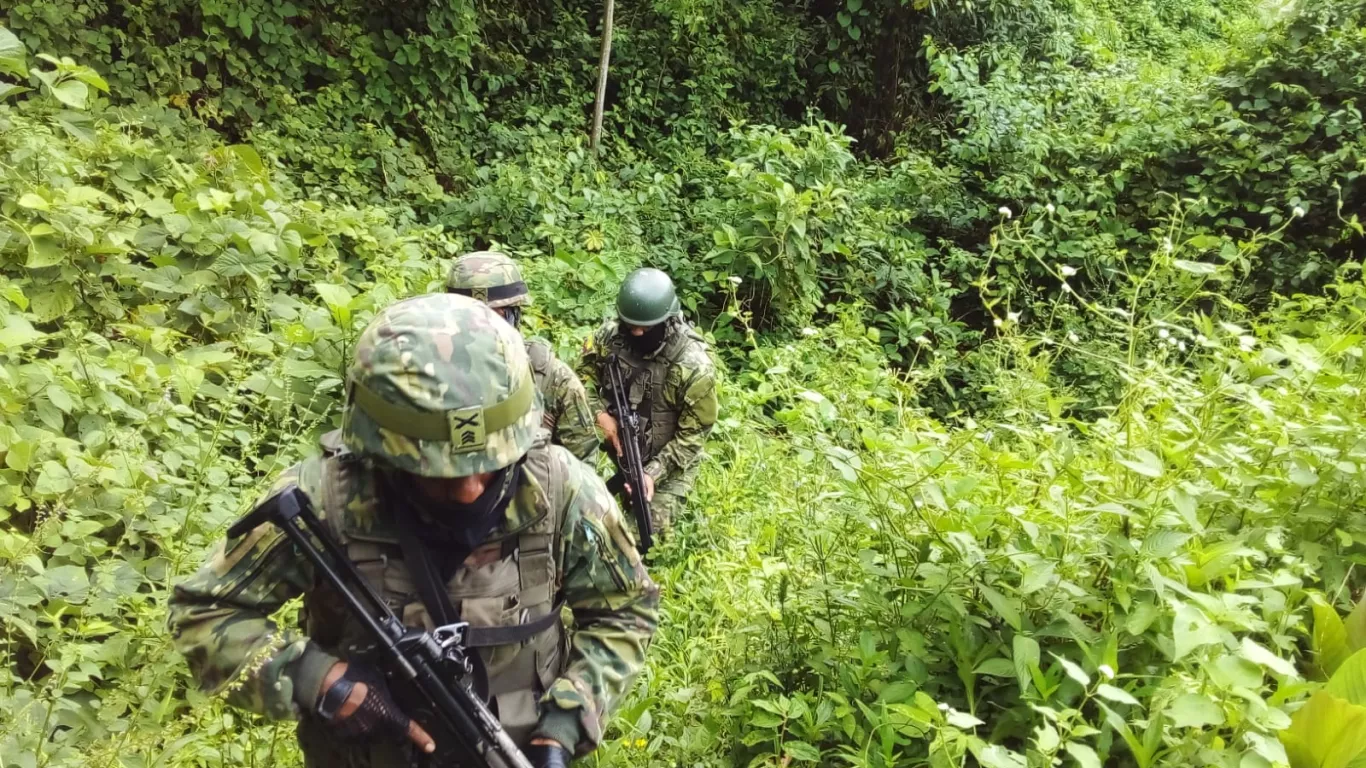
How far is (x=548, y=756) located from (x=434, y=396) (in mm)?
897

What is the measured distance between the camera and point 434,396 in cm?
160

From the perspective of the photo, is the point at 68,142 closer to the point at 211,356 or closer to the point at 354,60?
A: the point at 211,356

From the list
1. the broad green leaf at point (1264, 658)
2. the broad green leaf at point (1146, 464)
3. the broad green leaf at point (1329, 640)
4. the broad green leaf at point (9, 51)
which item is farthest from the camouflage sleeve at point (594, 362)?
the broad green leaf at point (1264, 658)

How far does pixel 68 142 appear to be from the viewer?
4711mm

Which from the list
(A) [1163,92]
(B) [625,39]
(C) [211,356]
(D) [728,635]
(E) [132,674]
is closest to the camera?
(E) [132,674]

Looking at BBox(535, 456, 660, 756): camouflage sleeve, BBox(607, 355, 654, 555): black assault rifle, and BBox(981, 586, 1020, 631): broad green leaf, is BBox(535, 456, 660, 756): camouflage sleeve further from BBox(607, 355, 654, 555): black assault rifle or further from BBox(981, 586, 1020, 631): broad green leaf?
BBox(607, 355, 654, 555): black assault rifle

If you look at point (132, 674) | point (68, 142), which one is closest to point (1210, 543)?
point (132, 674)

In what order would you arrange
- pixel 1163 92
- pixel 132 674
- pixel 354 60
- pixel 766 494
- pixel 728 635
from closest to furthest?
pixel 132 674 < pixel 728 635 < pixel 766 494 < pixel 1163 92 < pixel 354 60

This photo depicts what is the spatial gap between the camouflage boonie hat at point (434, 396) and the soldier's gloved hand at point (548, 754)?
0.70 meters

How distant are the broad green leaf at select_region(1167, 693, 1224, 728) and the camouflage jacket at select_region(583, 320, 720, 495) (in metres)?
3.06

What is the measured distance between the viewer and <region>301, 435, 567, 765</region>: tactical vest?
69.6 inches

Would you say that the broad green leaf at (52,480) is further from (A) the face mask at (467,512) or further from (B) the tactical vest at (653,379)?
(B) the tactical vest at (653,379)

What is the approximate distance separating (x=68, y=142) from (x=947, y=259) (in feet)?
23.6

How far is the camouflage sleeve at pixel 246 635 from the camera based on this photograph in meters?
1.68
